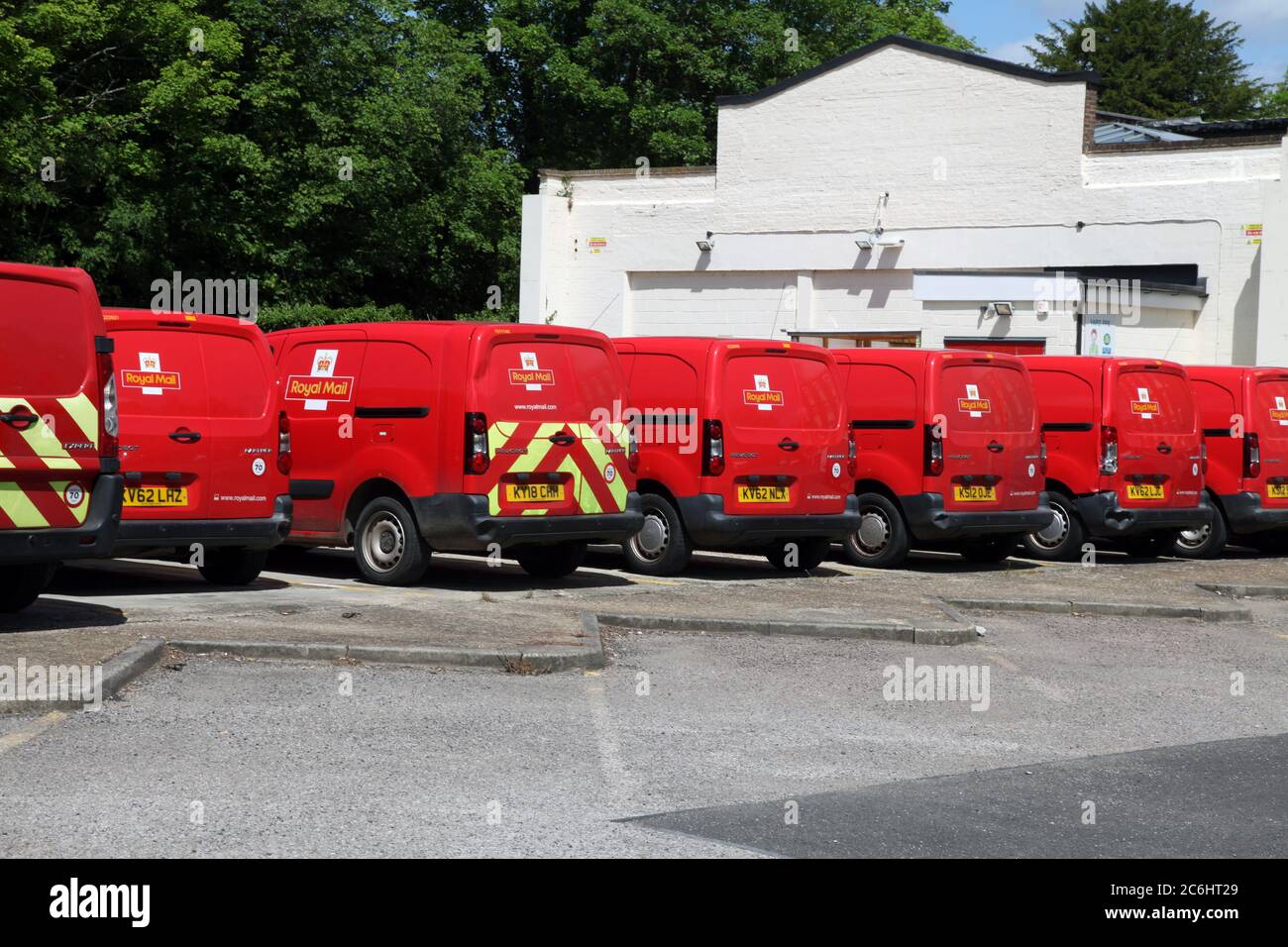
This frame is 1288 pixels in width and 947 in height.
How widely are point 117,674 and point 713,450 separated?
266 inches

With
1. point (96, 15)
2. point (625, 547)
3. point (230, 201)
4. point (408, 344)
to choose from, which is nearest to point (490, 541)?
point (408, 344)

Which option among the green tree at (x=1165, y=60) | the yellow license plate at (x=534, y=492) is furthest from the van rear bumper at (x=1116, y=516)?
the green tree at (x=1165, y=60)

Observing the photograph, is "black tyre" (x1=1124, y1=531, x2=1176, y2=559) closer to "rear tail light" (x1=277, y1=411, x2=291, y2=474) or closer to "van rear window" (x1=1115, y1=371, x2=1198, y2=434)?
"van rear window" (x1=1115, y1=371, x2=1198, y2=434)

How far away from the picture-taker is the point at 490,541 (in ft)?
41.1

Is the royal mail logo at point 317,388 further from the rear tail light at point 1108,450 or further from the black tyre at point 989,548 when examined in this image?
the rear tail light at point 1108,450

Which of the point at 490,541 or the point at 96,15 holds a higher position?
the point at 96,15

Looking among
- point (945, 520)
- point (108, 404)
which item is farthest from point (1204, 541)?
point (108, 404)

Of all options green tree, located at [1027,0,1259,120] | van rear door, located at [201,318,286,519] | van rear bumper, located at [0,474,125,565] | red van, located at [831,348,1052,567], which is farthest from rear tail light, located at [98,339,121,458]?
green tree, located at [1027,0,1259,120]

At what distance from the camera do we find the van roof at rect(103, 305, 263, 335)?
38.8ft

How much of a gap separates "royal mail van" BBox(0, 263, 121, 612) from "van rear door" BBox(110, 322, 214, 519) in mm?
1785

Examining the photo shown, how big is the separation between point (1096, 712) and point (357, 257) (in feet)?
110

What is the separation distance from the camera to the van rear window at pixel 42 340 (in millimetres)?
9367

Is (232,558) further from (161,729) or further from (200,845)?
(200,845)
